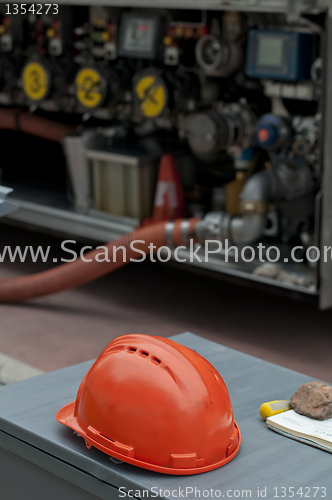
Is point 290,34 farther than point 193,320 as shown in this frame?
No

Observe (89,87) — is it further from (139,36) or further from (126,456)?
(126,456)

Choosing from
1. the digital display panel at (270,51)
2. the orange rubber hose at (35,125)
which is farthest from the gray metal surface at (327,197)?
the orange rubber hose at (35,125)

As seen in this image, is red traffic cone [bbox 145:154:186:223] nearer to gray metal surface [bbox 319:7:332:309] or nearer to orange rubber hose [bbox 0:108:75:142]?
orange rubber hose [bbox 0:108:75:142]

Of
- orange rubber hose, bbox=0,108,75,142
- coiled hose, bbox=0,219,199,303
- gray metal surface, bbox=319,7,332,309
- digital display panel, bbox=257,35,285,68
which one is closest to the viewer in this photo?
gray metal surface, bbox=319,7,332,309

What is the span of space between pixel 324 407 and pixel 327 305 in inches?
58.7

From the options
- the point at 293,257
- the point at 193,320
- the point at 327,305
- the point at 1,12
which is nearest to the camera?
the point at 327,305

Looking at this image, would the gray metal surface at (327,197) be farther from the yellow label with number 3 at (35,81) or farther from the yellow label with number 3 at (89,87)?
the yellow label with number 3 at (35,81)

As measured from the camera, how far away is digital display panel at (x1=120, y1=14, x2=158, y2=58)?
3508mm

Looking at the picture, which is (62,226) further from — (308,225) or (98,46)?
(308,225)

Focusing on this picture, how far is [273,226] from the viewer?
346 centimetres

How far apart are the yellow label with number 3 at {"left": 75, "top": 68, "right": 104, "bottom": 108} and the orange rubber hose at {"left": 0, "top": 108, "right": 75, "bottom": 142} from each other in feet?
1.63

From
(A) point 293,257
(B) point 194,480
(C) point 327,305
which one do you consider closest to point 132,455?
(B) point 194,480

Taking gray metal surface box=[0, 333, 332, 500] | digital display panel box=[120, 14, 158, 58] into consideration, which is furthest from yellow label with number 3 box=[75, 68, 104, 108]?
gray metal surface box=[0, 333, 332, 500]

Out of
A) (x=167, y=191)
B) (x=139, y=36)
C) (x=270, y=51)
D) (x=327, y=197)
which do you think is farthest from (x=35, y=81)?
(x=327, y=197)
